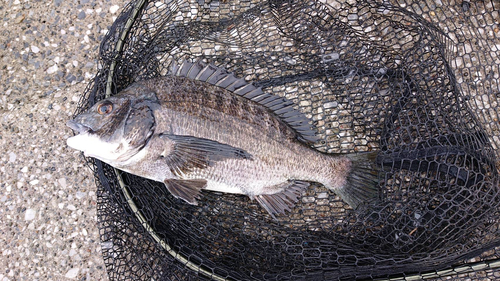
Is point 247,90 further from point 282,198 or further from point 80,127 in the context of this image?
point 80,127

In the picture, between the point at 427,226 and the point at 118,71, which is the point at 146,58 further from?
the point at 427,226

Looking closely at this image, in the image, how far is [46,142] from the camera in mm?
3115

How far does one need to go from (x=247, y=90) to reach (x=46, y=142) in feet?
6.10

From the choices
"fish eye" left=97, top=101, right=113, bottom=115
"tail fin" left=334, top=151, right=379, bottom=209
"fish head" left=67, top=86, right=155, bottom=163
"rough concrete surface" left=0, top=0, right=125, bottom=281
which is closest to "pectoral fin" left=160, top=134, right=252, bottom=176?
"fish head" left=67, top=86, right=155, bottom=163

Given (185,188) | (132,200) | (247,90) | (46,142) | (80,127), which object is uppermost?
(247,90)

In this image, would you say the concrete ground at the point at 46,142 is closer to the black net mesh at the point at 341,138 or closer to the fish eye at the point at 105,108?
the black net mesh at the point at 341,138

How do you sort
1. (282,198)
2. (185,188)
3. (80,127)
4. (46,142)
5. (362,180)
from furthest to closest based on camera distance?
1. (46,142)
2. (282,198)
3. (362,180)
4. (185,188)
5. (80,127)

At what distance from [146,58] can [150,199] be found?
3.43ft

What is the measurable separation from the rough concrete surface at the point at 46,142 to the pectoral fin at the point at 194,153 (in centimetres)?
109

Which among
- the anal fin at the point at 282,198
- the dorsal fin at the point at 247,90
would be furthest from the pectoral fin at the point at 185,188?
the dorsal fin at the point at 247,90

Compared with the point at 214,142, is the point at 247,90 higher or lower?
higher

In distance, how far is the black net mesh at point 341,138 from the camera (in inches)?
95.6

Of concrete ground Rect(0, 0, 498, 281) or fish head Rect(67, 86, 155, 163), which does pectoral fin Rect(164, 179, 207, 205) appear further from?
concrete ground Rect(0, 0, 498, 281)

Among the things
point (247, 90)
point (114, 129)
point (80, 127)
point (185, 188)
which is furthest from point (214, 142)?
point (80, 127)
